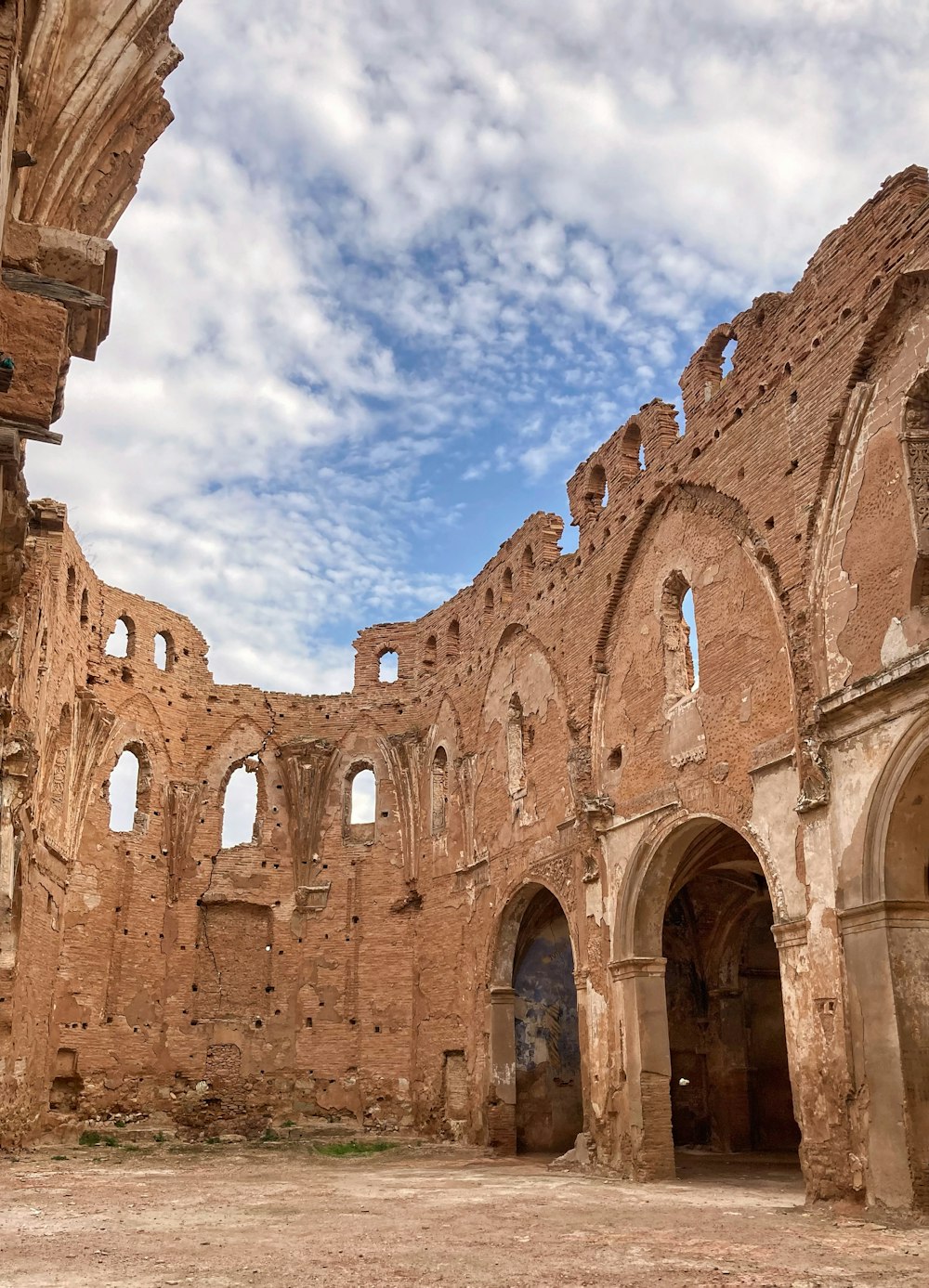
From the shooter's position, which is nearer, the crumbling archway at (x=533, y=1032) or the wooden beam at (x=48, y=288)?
the wooden beam at (x=48, y=288)

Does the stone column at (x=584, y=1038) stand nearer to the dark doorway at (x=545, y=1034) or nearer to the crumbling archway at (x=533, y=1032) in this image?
the crumbling archway at (x=533, y=1032)

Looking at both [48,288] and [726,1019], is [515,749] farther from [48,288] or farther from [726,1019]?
[48,288]

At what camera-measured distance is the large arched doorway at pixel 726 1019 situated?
17.6 meters

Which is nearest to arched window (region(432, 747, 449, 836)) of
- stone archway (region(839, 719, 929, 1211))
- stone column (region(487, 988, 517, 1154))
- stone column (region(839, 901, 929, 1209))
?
stone column (region(487, 988, 517, 1154))

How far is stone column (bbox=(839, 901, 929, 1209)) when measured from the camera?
30.0 ft

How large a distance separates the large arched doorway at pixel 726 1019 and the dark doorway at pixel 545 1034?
1.63m

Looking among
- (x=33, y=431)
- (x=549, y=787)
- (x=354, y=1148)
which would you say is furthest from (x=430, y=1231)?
(x=354, y=1148)

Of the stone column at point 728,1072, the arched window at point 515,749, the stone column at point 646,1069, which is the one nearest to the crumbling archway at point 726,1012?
the stone column at point 728,1072

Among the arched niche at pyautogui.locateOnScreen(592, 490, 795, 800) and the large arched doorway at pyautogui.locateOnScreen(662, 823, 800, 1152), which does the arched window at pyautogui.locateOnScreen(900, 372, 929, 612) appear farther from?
the large arched doorway at pyautogui.locateOnScreen(662, 823, 800, 1152)

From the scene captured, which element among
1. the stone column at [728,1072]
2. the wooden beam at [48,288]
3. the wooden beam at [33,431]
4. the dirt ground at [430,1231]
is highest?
the wooden beam at [48,288]

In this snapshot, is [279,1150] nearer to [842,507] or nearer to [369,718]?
[369,718]

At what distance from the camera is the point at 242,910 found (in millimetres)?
21000

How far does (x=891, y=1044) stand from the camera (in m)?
9.41

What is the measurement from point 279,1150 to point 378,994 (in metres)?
3.29
